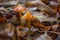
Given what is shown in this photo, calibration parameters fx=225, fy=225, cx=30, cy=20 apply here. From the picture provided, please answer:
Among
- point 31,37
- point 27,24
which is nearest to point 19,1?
point 27,24

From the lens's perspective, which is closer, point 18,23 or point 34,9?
point 18,23

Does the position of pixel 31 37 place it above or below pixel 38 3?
below

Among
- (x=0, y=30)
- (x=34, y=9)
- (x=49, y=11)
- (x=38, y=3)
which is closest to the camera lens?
(x=0, y=30)

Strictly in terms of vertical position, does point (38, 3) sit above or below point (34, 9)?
above

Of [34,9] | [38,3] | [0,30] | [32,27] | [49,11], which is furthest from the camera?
[34,9]

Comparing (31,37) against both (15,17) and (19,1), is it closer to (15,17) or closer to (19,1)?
(15,17)

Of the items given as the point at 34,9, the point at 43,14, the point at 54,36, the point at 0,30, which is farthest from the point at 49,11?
the point at 0,30

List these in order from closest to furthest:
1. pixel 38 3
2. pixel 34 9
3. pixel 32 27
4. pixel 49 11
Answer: pixel 32 27 < pixel 38 3 < pixel 49 11 < pixel 34 9

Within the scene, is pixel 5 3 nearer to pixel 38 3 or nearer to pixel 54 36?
pixel 38 3

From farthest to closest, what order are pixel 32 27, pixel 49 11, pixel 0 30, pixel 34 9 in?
1. pixel 34 9
2. pixel 49 11
3. pixel 32 27
4. pixel 0 30
